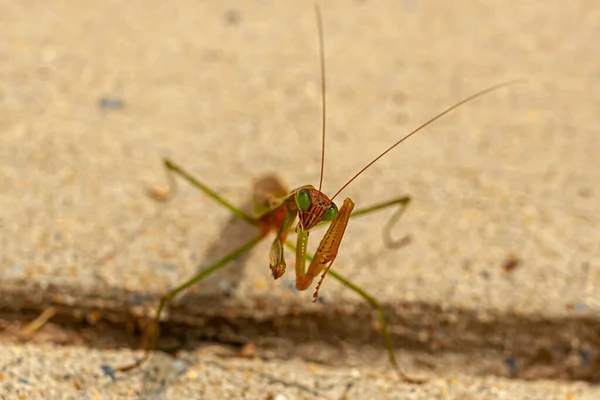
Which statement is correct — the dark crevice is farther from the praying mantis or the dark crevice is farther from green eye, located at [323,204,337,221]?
green eye, located at [323,204,337,221]

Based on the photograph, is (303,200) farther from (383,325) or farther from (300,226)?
(383,325)

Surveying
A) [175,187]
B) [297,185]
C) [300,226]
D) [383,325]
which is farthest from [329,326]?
[175,187]

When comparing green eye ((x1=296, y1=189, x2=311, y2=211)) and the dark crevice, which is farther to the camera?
the dark crevice

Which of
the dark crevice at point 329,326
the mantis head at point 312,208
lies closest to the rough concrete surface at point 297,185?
the dark crevice at point 329,326

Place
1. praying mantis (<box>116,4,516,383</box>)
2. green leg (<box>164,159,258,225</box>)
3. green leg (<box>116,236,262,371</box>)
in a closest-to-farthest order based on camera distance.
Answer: praying mantis (<box>116,4,516,383</box>) → green leg (<box>116,236,262,371</box>) → green leg (<box>164,159,258,225</box>)

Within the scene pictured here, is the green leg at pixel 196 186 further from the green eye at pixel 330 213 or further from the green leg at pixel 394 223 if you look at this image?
the green eye at pixel 330 213

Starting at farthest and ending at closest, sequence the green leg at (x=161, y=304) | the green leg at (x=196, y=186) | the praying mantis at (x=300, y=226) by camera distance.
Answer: the green leg at (x=196, y=186), the green leg at (x=161, y=304), the praying mantis at (x=300, y=226)

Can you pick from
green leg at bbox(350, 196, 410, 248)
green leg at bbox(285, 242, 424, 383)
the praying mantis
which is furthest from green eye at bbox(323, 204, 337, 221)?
green leg at bbox(350, 196, 410, 248)
